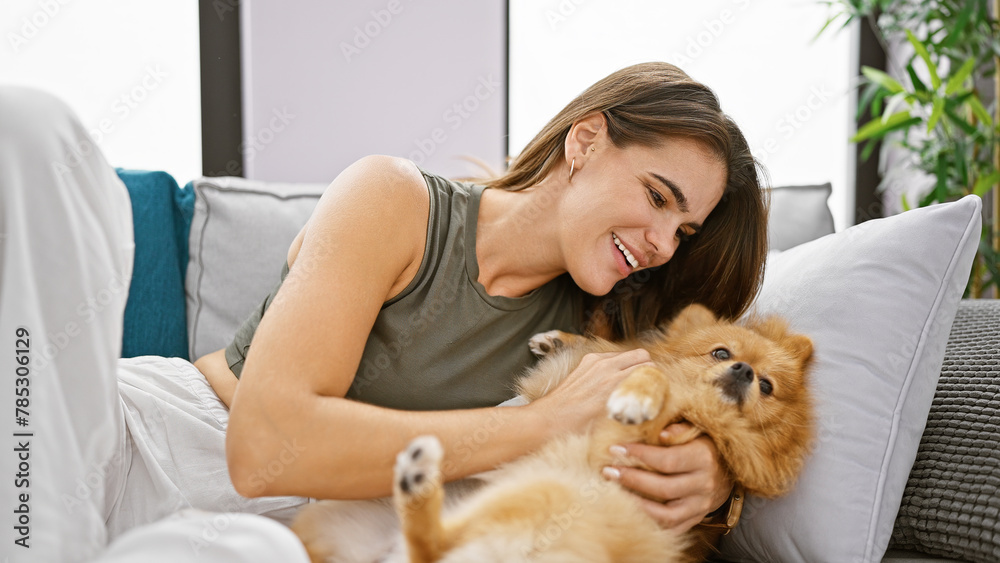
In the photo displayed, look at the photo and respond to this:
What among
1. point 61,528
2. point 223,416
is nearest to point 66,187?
point 61,528

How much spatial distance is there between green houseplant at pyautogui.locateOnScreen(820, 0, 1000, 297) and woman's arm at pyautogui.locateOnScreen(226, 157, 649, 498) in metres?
2.60

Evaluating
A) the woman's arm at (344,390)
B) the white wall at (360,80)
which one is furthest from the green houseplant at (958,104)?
the woman's arm at (344,390)

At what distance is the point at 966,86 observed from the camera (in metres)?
3.38

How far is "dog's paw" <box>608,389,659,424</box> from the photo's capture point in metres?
1.22

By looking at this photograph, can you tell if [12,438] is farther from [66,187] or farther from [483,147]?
[483,147]

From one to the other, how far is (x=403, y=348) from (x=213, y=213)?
1.13 metres

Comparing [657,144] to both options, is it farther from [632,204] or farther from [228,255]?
[228,255]

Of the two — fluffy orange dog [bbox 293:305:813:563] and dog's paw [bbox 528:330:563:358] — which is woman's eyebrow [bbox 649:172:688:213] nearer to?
fluffy orange dog [bbox 293:305:813:563]

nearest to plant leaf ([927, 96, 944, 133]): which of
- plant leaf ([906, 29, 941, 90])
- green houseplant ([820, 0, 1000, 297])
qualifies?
green houseplant ([820, 0, 1000, 297])

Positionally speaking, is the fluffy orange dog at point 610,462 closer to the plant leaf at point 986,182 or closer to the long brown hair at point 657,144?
the long brown hair at point 657,144

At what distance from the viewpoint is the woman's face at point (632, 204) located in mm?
1530

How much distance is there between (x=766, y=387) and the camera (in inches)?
56.7

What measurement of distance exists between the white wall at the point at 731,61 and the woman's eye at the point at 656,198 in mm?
2170

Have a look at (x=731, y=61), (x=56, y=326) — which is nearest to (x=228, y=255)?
(x=56, y=326)
